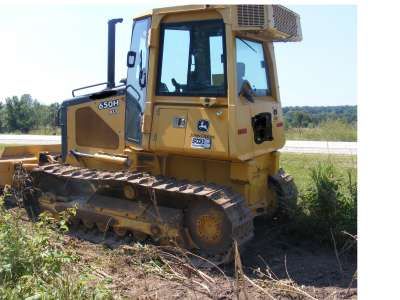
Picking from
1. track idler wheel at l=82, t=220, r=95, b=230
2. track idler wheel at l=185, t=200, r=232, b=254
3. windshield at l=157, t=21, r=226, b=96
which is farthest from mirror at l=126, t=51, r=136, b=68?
track idler wheel at l=82, t=220, r=95, b=230

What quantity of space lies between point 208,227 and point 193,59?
1983 mm

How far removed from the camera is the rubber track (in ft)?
17.1

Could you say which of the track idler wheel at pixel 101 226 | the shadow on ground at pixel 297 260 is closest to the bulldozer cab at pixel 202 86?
the track idler wheel at pixel 101 226

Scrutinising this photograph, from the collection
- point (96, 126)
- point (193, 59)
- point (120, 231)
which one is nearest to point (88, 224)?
point (120, 231)

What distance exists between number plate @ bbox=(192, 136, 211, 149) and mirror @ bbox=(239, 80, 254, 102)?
0.68 metres

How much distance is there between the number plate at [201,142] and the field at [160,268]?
1.27m

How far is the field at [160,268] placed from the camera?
371 centimetres

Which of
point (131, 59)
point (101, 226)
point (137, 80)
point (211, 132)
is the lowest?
point (101, 226)

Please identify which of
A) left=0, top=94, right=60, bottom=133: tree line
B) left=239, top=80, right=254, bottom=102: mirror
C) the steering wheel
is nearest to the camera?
left=239, top=80, right=254, bottom=102: mirror

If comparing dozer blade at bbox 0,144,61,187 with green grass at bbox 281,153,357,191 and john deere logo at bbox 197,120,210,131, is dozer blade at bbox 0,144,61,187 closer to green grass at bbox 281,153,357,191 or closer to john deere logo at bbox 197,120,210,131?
john deere logo at bbox 197,120,210,131

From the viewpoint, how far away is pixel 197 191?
5324 millimetres

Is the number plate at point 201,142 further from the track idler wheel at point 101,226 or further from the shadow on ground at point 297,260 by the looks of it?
the track idler wheel at point 101,226

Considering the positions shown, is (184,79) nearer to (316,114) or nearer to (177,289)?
(177,289)

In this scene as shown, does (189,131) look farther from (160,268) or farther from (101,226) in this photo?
(101,226)
